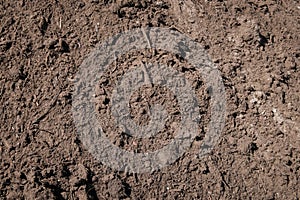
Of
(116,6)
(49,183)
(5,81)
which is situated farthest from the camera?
(116,6)

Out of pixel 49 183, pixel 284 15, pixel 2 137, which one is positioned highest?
pixel 284 15

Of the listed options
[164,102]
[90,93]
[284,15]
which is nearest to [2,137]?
[90,93]

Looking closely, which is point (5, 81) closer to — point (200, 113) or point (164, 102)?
point (164, 102)

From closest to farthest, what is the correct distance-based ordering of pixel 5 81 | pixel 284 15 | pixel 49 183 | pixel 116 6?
pixel 49 183 < pixel 5 81 < pixel 116 6 < pixel 284 15

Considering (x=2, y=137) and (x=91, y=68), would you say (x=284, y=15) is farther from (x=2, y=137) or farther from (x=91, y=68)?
(x=2, y=137)

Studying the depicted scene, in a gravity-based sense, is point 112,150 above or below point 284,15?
below

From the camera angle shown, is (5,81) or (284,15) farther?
(284,15)

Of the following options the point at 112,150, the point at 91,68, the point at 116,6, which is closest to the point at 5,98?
the point at 91,68
